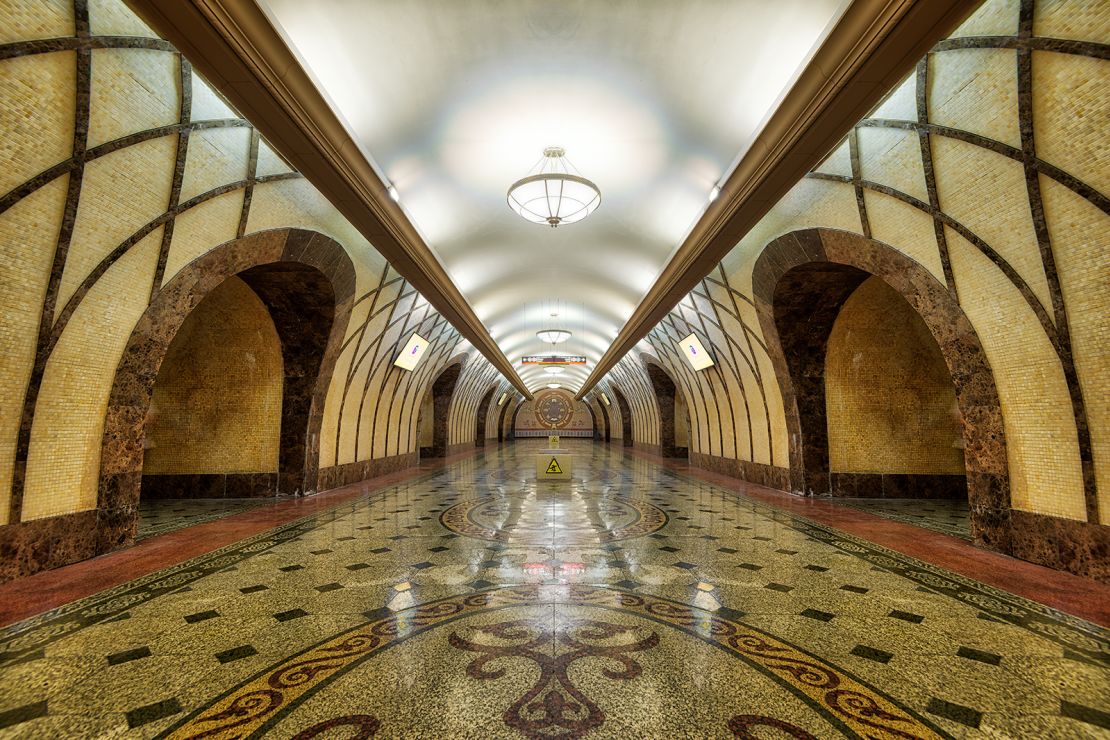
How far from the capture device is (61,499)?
13.6 feet

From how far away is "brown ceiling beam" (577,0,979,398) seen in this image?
2.64 metres

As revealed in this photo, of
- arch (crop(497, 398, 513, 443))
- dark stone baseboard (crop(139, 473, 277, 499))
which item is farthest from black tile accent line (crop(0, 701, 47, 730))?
arch (crop(497, 398, 513, 443))

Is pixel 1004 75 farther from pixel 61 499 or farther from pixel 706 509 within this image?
pixel 61 499

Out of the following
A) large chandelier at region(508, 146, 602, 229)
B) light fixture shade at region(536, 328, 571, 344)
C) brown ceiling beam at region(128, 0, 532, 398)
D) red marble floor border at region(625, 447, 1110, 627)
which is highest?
large chandelier at region(508, 146, 602, 229)

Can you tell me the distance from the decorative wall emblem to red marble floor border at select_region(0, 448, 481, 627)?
3.12 m

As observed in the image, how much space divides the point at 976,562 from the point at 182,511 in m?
9.93

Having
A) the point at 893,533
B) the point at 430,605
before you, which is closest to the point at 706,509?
the point at 893,533

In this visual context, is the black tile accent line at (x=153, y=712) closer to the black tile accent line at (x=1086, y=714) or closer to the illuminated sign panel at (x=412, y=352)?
the black tile accent line at (x=1086, y=714)

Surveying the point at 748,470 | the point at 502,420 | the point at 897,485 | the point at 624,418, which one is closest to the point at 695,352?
the point at 748,470

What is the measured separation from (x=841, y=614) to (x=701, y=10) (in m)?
4.69

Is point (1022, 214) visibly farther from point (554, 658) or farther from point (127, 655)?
point (127, 655)

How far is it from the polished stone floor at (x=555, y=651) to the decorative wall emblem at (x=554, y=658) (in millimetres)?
12

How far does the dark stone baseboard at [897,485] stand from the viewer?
7.87m

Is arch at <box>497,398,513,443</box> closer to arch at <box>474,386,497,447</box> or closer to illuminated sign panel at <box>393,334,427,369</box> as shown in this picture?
arch at <box>474,386,497,447</box>
